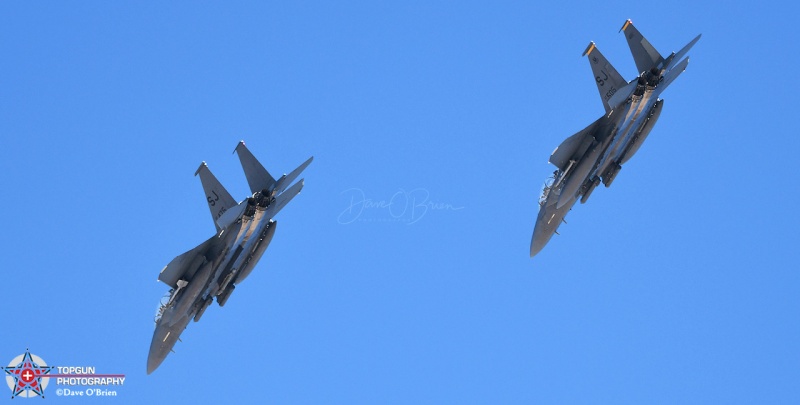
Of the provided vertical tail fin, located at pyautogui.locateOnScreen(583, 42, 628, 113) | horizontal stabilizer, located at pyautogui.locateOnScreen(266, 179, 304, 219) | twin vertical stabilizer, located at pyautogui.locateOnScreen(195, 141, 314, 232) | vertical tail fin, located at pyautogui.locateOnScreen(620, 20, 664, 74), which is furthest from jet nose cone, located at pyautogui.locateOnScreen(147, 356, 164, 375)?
vertical tail fin, located at pyautogui.locateOnScreen(620, 20, 664, 74)

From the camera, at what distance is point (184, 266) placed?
128ft

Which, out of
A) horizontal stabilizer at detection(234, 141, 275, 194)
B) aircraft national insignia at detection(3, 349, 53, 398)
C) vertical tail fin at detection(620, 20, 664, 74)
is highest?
vertical tail fin at detection(620, 20, 664, 74)

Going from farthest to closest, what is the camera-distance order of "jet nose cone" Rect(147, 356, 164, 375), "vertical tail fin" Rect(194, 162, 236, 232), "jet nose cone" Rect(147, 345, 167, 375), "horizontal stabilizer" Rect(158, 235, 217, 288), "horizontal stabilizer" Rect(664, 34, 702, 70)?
"jet nose cone" Rect(147, 356, 164, 375)
"jet nose cone" Rect(147, 345, 167, 375)
"vertical tail fin" Rect(194, 162, 236, 232)
"horizontal stabilizer" Rect(158, 235, 217, 288)
"horizontal stabilizer" Rect(664, 34, 702, 70)

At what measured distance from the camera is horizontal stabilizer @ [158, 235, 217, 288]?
38.8 meters

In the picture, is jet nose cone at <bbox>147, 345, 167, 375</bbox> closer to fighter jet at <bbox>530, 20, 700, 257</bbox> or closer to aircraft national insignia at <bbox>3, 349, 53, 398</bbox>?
aircraft national insignia at <bbox>3, 349, 53, 398</bbox>

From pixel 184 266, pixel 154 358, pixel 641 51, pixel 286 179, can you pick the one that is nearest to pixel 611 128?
pixel 641 51

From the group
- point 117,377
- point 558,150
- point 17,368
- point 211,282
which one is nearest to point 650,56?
point 558,150

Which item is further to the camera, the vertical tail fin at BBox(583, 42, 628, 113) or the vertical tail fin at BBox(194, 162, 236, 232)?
the vertical tail fin at BBox(194, 162, 236, 232)

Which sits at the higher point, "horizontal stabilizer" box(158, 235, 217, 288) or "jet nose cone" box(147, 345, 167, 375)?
"horizontal stabilizer" box(158, 235, 217, 288)

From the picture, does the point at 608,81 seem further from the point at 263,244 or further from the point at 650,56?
the point at 263,244

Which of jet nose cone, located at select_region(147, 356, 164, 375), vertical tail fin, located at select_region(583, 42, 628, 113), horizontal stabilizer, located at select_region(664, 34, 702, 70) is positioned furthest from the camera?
jet nose cone, located at select_region(147, 356, 164, 375)

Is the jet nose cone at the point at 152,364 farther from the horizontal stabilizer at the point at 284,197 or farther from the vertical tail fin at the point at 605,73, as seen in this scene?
the vertical tail fin at the point at 605,73

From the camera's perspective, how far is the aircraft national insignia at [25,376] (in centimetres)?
4078

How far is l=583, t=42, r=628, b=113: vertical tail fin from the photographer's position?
128ft
